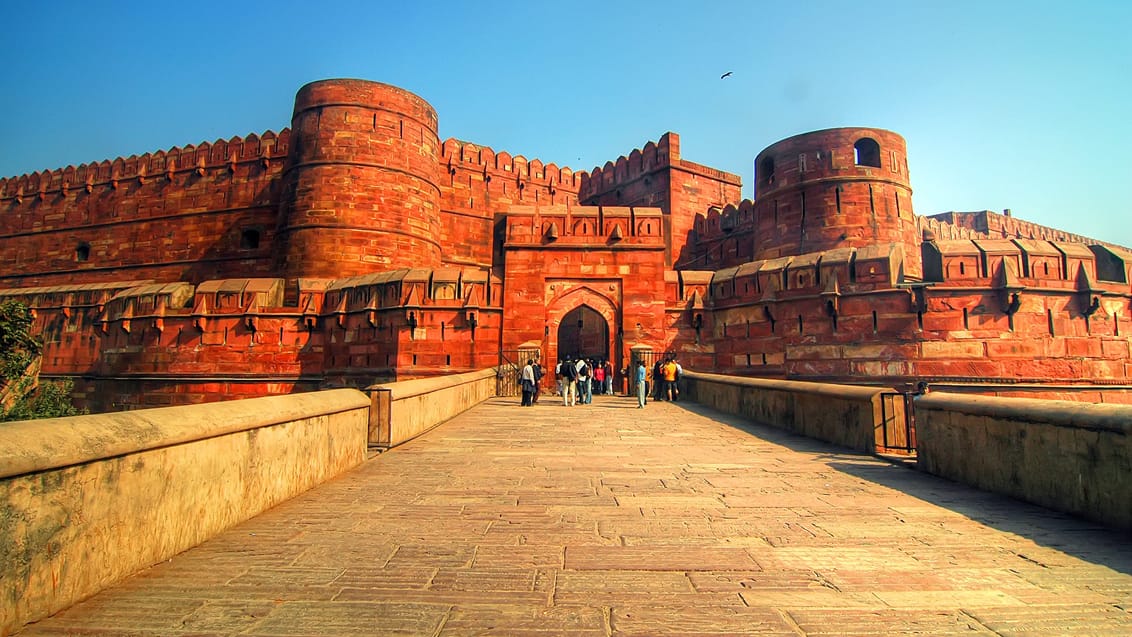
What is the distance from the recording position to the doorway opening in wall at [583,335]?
24.5m

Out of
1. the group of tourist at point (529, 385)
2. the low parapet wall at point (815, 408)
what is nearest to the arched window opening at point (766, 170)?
the low parapet wall at point (815, 408)

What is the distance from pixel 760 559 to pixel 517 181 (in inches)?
1060

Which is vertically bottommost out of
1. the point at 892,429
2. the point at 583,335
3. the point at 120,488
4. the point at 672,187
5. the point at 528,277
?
the point at 892,429

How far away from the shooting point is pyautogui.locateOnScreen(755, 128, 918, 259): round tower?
17891 mm

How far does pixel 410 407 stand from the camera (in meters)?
6.54

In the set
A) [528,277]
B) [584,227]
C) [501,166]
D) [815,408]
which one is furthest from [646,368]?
[501,166]

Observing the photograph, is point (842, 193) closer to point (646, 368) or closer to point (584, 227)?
point (584, 227)

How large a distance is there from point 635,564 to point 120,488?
219 centimetres

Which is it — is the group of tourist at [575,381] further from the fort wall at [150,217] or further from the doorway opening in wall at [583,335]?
the fort wall at [150,217]

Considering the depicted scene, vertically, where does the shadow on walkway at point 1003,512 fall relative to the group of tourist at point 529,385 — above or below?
below

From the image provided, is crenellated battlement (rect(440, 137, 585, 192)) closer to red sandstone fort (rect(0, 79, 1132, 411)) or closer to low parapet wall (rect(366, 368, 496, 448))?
red sandstone fort (rect(0, 79, 1132, 411))

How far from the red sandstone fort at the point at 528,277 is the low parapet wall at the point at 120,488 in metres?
11.8

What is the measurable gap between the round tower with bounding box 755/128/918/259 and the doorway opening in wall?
8201 mm

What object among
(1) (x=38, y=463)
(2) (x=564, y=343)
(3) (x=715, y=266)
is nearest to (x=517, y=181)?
(2) (x=564, y=343)
